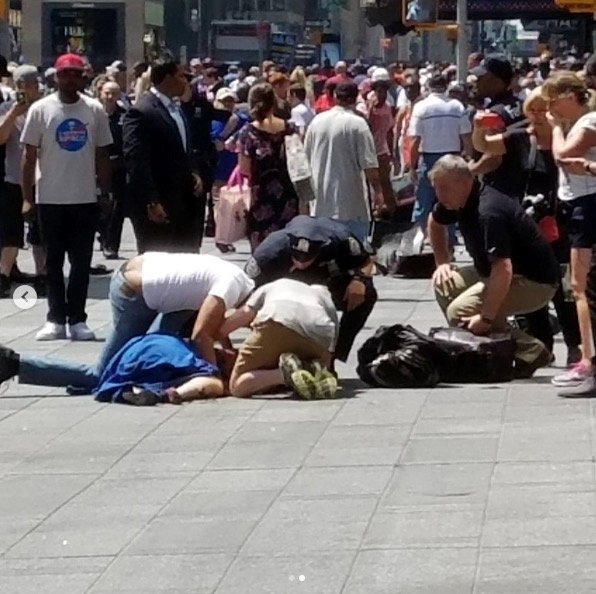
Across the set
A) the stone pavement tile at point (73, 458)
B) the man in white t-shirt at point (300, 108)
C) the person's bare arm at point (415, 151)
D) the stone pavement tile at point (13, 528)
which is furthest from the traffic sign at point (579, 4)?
the stone pavement tile at point (13, 528)

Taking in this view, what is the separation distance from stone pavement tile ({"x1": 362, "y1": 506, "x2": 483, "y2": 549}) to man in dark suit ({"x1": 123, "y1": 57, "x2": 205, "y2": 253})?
5.30 meters

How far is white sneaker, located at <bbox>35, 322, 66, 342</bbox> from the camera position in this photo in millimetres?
13641

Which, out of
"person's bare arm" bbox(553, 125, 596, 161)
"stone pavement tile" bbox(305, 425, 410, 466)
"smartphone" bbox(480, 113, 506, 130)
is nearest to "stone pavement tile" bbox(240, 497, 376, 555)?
"stone pavement tile" bbox(305, 425, 410, 466)

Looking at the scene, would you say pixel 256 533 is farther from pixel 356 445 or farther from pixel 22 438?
pixel 22 438

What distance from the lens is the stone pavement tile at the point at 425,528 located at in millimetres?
7277

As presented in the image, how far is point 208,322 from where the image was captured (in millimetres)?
10797

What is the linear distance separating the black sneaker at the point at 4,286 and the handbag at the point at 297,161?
280cm

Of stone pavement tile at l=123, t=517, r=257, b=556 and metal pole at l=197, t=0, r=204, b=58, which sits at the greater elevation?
stone pavement tile at l=123, t=517, r=257, b=556

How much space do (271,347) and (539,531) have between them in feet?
12.0

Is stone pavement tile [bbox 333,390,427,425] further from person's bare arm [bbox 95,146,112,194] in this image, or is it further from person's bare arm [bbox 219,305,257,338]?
person's bare arm [bbox 95,146,112,194]

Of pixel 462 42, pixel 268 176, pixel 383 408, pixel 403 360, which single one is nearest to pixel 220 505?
pixel 383 408

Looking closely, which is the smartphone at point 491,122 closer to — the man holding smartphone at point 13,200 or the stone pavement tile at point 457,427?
the stone pavement tile at point 457,427

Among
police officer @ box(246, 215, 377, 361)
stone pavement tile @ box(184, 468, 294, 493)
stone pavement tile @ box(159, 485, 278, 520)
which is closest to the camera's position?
stone pavement tile @ box(159, 485, 278, 520)

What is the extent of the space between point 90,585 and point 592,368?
4467 mm
